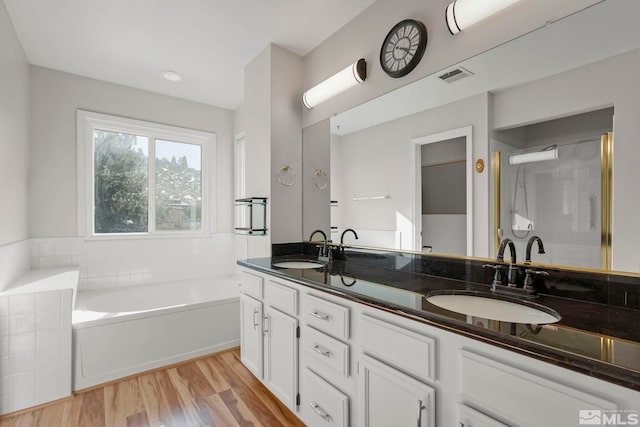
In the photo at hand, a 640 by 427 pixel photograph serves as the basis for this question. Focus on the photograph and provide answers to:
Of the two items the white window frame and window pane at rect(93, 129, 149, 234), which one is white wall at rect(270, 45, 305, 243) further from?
window pane at rect(93, 129, 149, 234)

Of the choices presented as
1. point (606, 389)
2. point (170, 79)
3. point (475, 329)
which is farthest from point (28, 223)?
point (606, 389)

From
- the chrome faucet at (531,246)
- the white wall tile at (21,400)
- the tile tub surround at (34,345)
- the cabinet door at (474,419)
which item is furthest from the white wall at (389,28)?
the white wall tile at (21,400)

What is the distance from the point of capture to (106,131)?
10.4ft

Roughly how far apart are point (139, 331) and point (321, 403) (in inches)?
63.6

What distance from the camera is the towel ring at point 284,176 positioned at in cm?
246

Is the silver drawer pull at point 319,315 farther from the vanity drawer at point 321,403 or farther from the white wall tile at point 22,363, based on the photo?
the white wall tile at point 22,363

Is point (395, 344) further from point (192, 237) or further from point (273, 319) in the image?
point (192, 237)

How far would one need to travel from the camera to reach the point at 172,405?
1.94 metres

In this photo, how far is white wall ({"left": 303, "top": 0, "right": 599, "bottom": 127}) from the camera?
1276mm

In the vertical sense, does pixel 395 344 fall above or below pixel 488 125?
below

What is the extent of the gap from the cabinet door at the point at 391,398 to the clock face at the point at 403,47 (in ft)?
5.08

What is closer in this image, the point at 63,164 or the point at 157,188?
the point at 63,164

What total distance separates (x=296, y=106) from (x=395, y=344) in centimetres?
205

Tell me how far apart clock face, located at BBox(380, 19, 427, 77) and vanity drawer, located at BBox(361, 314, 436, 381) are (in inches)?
55.0
